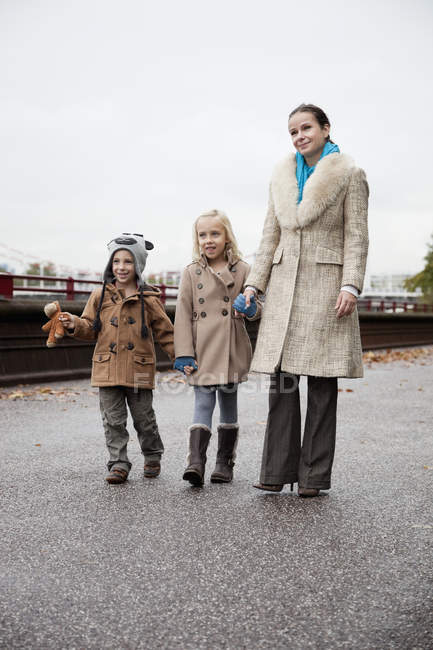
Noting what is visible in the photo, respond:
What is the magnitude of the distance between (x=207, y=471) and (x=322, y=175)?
1.92 meters

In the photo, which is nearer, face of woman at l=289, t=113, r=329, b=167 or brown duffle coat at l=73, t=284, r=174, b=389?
face of woman at l=289, t=113, r=329, b=167

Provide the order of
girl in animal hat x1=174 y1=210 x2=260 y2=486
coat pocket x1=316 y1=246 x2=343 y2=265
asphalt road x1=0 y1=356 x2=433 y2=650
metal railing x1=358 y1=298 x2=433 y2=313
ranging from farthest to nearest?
metal railing x1=358 y1=298 x2=433 y2=313 < girl in animal hat x1=174 y1=210 x2=260 y2=486 < coat pocket x1=316 y1=246 x2=343 y2=265 < asphalt road x1=0 y1=356 x2=433 y2=650

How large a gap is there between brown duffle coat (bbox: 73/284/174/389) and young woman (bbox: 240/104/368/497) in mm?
696

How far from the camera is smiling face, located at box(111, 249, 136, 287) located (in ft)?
13.8

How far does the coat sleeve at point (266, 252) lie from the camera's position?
12.7ft

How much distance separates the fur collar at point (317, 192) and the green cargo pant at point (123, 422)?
1.33 meters

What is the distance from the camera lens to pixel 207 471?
4.45m

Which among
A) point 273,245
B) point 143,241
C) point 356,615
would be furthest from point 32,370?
point 356,615

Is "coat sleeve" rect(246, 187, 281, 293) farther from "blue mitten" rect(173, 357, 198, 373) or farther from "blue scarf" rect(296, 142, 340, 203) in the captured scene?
"blue mitten" rect(173, 357, 198, 373)

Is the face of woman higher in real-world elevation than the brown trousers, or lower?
higher

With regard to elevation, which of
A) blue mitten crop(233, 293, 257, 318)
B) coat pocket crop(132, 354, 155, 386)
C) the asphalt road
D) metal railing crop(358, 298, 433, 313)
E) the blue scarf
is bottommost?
the asphalt road

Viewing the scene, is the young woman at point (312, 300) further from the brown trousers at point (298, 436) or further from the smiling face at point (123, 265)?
the smiling face at point (123, 265)

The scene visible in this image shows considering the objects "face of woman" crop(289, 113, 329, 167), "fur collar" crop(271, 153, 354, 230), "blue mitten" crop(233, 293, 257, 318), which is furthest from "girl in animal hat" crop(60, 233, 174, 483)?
"face of woman" crop(289, 113, 329, 167)

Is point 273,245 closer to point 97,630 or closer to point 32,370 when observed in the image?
point 97,630
